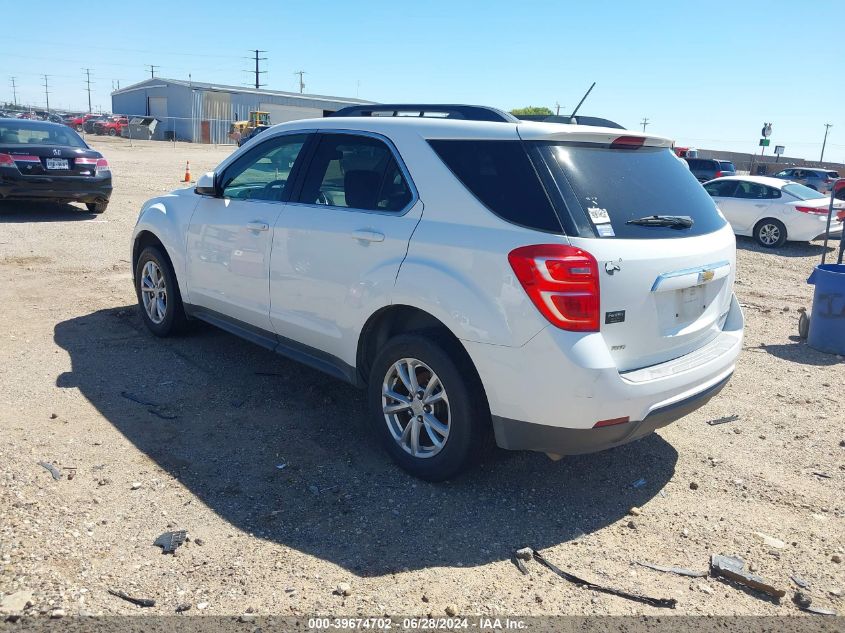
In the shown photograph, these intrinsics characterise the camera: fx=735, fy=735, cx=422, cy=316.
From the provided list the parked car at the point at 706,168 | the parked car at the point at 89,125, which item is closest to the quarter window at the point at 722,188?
the parked car at the point at 706,168

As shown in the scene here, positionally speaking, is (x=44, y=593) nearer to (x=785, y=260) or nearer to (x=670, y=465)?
(x=670, y=465)

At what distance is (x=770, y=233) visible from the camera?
14930 millimetres

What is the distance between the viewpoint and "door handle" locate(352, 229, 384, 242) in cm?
410

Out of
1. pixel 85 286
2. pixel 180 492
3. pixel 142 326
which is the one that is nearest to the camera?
pixel 180 492

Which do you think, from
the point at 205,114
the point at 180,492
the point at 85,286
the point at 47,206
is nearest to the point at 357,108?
the point at 180,492

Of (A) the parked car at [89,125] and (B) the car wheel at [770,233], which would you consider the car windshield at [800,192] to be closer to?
(B) the car wheel at [770,233]

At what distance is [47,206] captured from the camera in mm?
14664

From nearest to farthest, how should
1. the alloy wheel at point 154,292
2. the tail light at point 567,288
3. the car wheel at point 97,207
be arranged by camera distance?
the tail light at point 567,288 < the alloy wheel at point 154,292 < the car wheel at point 97,207

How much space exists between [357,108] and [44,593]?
3440mm

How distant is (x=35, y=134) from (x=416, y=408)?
38.4 feet

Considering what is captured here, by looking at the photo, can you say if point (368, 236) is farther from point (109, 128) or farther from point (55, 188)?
point (109, 128)

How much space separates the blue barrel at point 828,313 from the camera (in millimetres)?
7000

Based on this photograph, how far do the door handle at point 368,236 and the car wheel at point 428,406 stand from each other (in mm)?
577

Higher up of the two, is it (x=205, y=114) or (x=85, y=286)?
(x=205, y=114)
